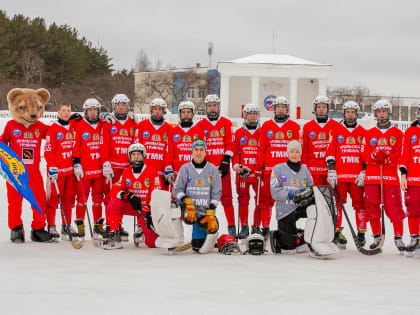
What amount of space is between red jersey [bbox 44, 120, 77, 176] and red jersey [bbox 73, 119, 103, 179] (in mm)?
134

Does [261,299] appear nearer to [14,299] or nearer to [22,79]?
[14,299]

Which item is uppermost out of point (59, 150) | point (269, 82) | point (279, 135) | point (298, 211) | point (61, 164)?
point (269, 82)

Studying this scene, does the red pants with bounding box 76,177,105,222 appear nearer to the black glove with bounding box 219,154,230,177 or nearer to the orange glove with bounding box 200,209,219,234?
the black glove with bounding box 219,154,230,177

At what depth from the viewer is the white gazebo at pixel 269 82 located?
3044 centimetres

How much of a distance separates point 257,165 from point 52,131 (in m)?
2.72

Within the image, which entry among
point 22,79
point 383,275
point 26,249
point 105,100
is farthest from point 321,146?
point 22,79

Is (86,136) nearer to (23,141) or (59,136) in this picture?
(59,136)

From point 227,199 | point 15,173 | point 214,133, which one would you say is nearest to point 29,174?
point 15,173

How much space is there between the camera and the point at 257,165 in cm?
741

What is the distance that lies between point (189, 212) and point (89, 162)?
1.79m

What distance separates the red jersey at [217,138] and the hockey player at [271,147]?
451mm

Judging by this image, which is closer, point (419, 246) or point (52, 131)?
point (419, 246)

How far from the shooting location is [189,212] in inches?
242

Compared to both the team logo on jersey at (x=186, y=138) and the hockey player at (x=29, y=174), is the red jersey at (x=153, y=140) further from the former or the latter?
the hockey player at (x=29, y=174)
